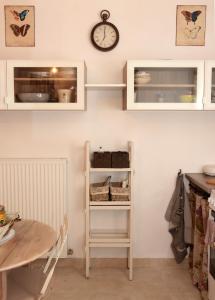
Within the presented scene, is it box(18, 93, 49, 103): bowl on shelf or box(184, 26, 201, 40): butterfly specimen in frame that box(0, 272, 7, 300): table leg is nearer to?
box(18, 93, 49, 103): bowl on shelf

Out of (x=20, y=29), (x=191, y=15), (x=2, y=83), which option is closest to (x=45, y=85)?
(x=2, y=83)

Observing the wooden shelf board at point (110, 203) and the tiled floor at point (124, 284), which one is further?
the wooden shelf board at point (110, 203)

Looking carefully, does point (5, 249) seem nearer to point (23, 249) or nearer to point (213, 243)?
point (23, 249)

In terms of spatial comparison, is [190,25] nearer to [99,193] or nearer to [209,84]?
[209,84]

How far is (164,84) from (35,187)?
57.3 inches

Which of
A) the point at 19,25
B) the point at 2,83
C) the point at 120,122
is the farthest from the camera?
the point at 120,122

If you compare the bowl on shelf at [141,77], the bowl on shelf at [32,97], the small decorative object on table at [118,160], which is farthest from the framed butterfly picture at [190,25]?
the bowl on shelf at [32,97]

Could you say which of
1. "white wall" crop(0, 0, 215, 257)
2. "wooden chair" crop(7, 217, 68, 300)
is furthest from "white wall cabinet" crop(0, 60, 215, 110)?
"wooden chair" crop(7, 217, 68, 300)

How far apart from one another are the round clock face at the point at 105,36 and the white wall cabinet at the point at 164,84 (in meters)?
0.37

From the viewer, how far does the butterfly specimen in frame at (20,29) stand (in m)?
2.67

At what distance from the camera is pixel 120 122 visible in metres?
2.78

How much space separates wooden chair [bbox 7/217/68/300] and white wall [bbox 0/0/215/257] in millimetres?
973

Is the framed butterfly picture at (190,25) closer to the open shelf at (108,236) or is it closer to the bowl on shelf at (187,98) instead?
the bowl on shelf at (187,98)

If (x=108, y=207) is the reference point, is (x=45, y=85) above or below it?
above
